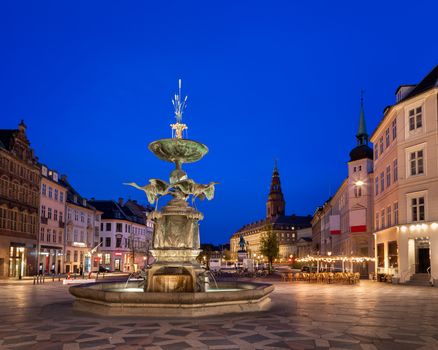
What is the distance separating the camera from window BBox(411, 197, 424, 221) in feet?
123

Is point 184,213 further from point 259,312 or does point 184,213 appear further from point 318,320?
point 318,320

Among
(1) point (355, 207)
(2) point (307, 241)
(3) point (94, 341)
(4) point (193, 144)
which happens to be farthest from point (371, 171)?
(2) point (307, 241)

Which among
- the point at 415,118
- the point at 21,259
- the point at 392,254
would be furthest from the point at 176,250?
the point at 21,259

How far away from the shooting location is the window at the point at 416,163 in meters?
37.5

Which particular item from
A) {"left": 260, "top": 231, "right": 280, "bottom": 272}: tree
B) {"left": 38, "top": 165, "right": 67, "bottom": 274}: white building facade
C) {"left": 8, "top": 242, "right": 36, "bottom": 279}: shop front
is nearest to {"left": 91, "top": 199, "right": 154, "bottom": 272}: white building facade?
{"left": 38, "top": 165, "right": 67, "bottom": 274}: white building facade

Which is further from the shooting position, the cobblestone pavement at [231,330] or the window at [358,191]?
the window at [358,191]

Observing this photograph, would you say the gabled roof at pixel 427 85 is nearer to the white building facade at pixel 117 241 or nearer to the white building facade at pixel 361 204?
the white building facade at pixel 361 204

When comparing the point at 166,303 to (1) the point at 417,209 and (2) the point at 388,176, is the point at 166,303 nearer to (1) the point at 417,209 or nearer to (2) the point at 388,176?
(1) the point at 417,209

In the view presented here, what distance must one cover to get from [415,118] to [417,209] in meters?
6.77

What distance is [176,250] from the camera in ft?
59.6

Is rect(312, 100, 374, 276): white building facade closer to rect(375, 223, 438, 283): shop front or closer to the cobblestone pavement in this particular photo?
rect(375, 223, 438, 283): shop front

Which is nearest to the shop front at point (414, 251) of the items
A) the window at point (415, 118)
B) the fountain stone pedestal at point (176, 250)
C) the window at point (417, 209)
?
the window at point (417, 209)

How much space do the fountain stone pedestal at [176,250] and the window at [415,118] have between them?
24908mm

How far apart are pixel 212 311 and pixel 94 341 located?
4.87 meters
